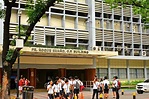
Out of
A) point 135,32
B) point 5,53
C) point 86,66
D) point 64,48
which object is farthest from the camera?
point 135,32

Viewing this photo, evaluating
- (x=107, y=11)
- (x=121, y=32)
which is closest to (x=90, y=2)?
(x=107, y=11)

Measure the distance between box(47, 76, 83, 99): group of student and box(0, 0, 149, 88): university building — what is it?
860 cm

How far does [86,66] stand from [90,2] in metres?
7.88

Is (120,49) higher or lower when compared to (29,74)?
higher

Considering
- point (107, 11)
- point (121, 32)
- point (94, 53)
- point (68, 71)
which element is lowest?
point (68, 71)

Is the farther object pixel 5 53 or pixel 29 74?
pixel 29 74

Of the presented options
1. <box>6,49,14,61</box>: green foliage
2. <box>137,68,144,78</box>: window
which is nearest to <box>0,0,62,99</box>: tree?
<box>6,49,14,61</box>: green foliage

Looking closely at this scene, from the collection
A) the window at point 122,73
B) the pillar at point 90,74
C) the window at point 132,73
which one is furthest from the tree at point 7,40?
the window at point 132,73

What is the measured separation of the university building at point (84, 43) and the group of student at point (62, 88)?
338 inches

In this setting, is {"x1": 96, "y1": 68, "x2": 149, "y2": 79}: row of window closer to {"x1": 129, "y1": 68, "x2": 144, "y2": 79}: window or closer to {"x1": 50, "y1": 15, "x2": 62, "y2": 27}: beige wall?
{"x1": 129, "y1": 68, "x2": 144, "y2": 79}: window

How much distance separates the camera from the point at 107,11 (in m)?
38.2

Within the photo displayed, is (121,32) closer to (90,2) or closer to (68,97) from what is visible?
(90,2)

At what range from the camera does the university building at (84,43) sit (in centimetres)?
3133

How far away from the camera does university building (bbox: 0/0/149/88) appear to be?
31328 millimetres
